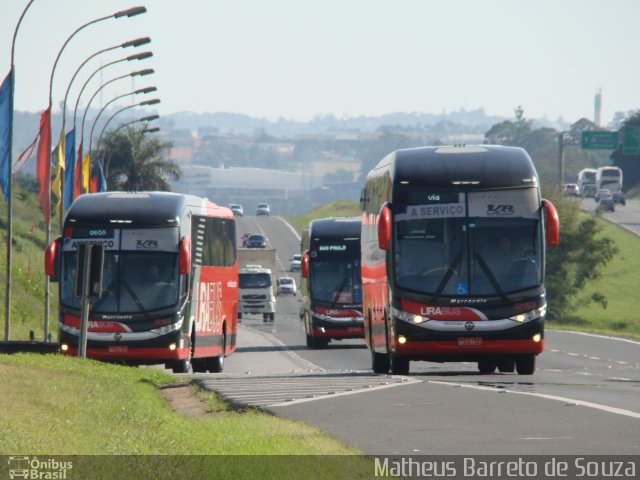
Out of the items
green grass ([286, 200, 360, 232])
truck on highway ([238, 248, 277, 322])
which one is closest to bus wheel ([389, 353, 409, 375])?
truck on highway ([238, 248, 277, 322])

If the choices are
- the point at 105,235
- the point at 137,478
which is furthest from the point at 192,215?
the point at 137,478

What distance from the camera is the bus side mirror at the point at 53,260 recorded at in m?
27.5

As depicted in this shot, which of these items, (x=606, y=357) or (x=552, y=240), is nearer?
(x=552, y=240)

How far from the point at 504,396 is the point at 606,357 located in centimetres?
2142

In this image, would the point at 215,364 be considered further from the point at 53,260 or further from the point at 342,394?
the point at 342,394

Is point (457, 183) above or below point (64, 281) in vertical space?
above

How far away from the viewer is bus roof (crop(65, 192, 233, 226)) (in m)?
29.0

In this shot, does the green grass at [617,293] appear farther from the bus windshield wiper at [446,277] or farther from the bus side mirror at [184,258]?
the bus windshield wiper at [446,277]

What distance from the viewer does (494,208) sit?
77.3ft

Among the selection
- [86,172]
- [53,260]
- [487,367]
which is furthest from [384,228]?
[86,172]

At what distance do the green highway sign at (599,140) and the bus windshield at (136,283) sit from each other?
296 ft

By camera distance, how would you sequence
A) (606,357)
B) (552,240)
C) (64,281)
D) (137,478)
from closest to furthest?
(137,478), (552,240), (64,281), (606,357)

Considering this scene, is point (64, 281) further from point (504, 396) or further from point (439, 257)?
point (504, 396)

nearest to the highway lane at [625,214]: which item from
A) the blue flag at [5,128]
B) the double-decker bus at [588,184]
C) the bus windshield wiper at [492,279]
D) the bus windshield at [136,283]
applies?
the double-decker bus at [588,184]
